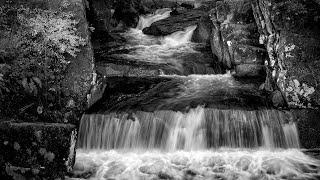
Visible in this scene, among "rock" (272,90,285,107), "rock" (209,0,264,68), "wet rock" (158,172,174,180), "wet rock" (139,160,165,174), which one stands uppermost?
"rock" (209,0,264,68)

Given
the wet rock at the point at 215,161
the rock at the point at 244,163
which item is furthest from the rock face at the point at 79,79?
the rock at the point at 244,163

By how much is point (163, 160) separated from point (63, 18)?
13.9 ft

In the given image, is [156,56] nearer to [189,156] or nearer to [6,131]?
[189,156]

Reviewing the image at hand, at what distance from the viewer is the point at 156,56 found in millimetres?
12234

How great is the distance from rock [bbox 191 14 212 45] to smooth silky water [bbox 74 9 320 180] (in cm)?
630

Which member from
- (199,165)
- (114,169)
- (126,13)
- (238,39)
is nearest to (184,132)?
(199,165)

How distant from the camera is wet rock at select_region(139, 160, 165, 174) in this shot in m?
6.33

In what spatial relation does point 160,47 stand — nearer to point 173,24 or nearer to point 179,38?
point 179,38

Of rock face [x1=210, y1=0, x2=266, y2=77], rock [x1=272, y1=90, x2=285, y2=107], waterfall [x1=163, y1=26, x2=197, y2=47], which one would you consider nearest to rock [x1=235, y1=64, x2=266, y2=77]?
rock face [x1=210, y1=0, x2=266, y2=77]

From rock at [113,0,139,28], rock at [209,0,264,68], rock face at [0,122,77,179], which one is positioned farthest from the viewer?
rock at [113,0,139,28]

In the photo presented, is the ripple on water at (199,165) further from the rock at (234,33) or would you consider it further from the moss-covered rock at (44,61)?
the rock at (234,33)

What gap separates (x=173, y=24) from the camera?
15.9 m

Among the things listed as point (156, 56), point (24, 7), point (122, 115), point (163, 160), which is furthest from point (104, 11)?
point (163, 160)

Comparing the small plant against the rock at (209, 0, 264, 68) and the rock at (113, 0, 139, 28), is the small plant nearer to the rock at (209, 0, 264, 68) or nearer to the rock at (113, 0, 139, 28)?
the rock at (209, 0, 264, 68)
